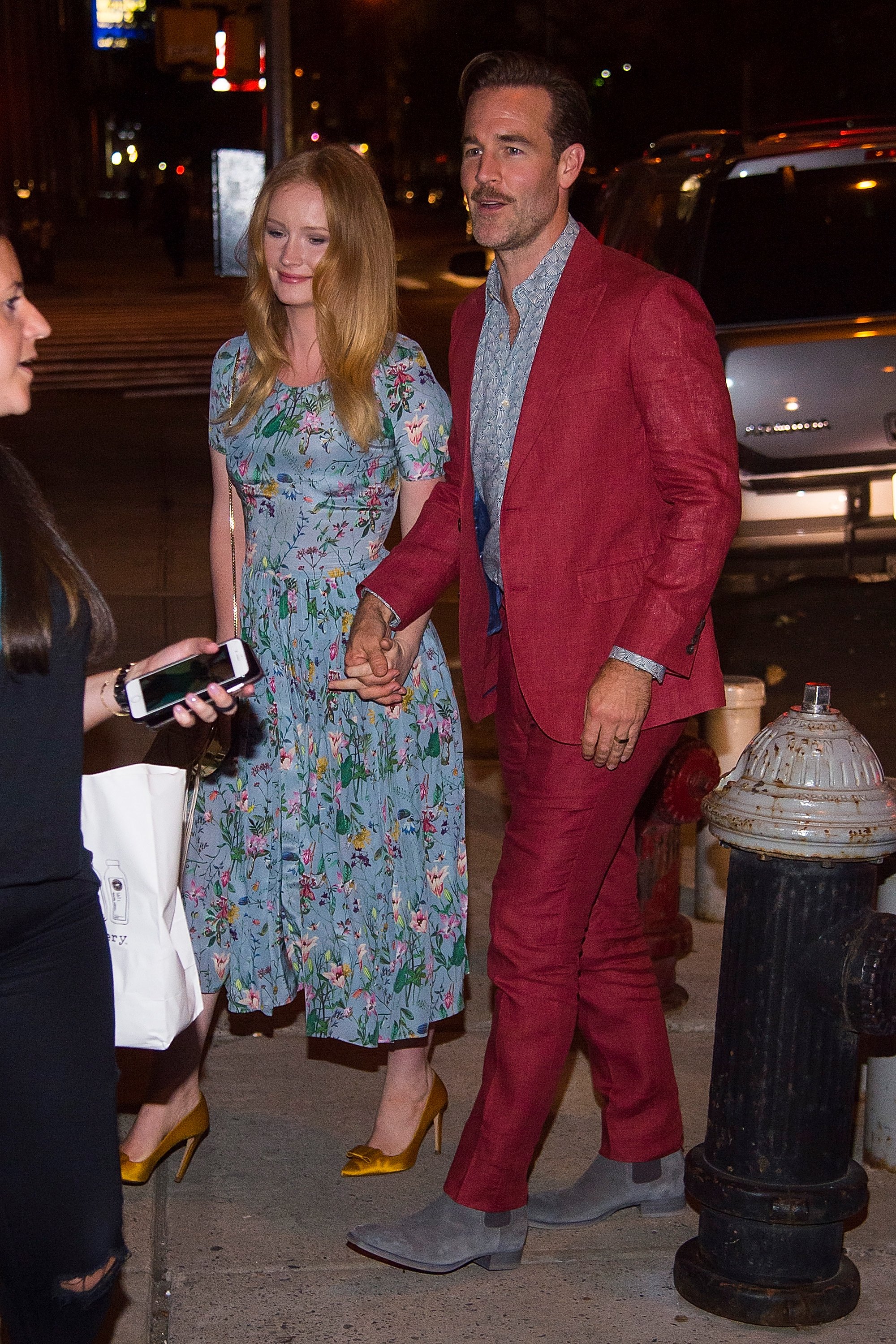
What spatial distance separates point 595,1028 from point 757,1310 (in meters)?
0.64

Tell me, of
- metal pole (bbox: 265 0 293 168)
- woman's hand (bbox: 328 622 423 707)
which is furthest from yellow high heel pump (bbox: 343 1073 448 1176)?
metal pole (bbox: 265 0 293 168)

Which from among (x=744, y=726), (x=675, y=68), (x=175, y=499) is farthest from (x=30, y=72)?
(x=744, y=726)

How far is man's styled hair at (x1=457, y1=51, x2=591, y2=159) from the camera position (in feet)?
10.8

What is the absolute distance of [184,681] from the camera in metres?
2.58

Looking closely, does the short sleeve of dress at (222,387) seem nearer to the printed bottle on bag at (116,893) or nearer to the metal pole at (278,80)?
the printed bottle on bag at (116,893)

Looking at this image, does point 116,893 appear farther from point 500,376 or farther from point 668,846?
point 668,846

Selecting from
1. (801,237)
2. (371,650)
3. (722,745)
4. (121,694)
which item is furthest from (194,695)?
(801,237)

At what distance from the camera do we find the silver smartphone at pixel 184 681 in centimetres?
257

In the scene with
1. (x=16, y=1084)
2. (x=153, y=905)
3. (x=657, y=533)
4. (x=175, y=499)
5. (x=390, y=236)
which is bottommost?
(x=175, y=499)

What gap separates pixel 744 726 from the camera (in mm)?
5465

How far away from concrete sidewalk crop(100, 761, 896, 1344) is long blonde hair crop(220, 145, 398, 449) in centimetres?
166

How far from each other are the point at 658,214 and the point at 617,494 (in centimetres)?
559

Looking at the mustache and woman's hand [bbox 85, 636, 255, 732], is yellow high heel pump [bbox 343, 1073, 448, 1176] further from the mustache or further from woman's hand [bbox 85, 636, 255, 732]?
the mustache

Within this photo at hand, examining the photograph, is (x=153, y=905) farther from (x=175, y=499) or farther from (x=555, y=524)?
(x=175, y=499)
